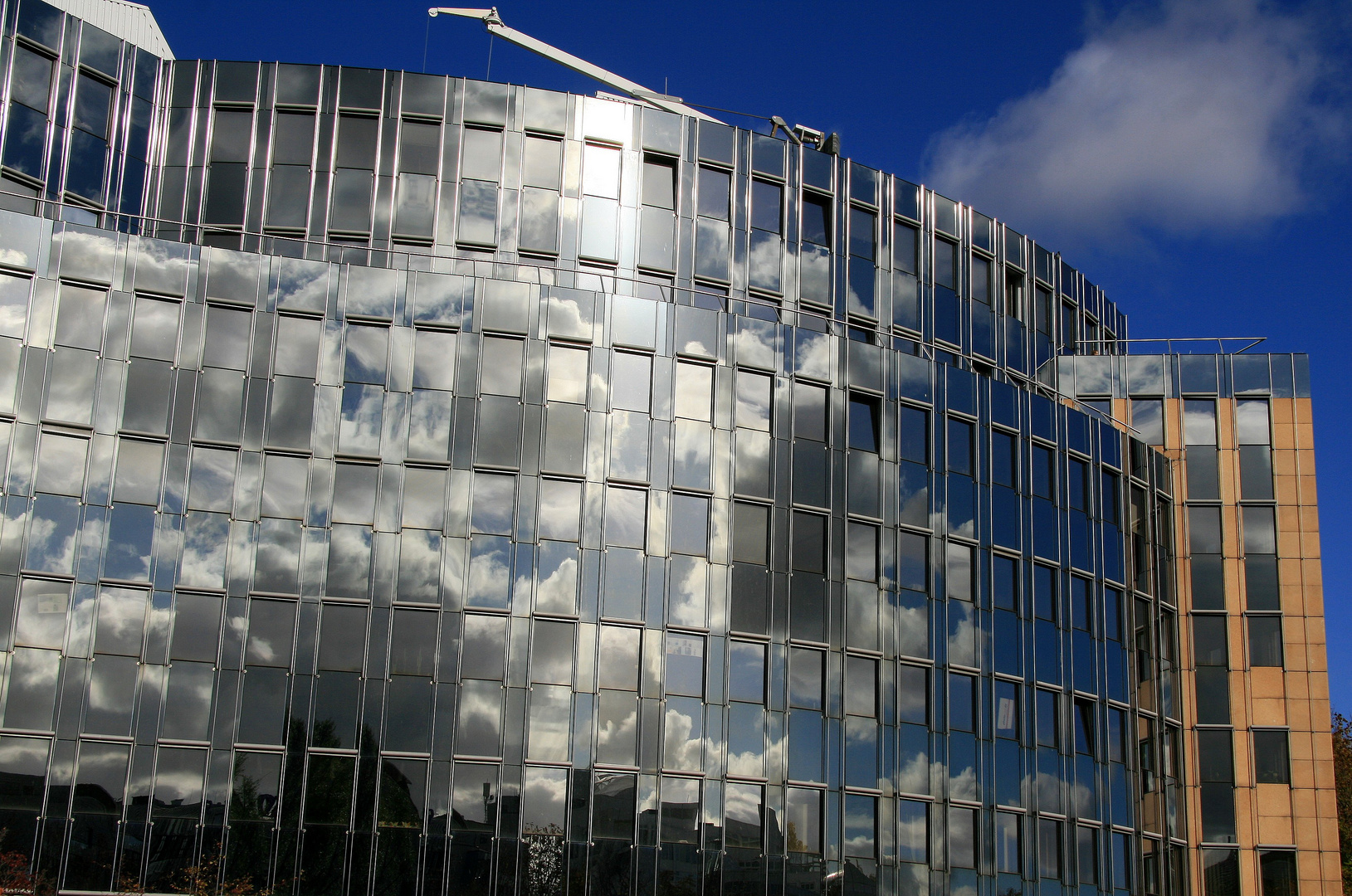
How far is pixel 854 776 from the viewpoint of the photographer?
151 ft

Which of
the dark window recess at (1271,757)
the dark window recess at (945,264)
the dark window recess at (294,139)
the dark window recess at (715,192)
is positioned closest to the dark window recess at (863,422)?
the dark window recess at (945,264)

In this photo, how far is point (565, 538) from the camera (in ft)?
147

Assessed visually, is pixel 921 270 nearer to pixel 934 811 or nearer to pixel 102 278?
pixel 934 811

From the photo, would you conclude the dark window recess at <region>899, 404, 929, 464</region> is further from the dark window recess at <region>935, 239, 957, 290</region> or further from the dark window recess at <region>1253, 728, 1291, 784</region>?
the dark window recess at <region>1253, 728, 1291, 784</region>

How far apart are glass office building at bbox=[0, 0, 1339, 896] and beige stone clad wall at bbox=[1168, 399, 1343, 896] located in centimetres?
19

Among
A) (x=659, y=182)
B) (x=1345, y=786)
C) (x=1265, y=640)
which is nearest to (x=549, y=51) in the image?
(x=659, y=182)

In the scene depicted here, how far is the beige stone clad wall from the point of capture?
54.0 meters

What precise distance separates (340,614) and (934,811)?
1987cm

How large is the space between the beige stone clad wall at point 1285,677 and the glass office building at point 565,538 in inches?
7.4

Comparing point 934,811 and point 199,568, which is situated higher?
point 199,568

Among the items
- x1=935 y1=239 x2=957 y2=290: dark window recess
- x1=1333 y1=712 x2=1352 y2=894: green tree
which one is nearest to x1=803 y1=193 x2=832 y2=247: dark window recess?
x1=935 y1=239 x2=957 y2=290: dark window recess

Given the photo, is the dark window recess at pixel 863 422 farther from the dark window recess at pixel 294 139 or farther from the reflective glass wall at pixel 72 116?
the reflective glass wall at pixel 72 116

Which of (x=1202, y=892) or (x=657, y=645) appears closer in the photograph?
(x=657, y=645)

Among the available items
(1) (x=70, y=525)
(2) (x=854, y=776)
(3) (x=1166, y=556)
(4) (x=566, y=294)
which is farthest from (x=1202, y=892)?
(1) (x=70, y=525)
